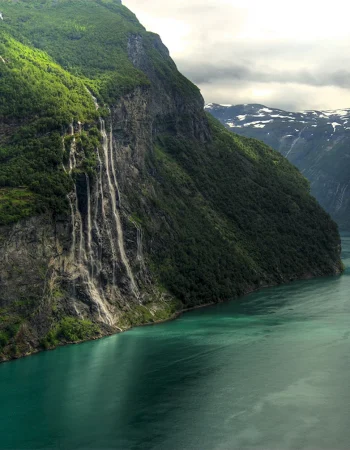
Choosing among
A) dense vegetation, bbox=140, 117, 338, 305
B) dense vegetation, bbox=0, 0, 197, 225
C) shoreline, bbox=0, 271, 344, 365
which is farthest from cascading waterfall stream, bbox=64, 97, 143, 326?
dense vegetation, bbox=140, 117, 338, 305

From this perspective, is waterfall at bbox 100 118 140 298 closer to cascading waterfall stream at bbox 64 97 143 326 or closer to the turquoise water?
cascading waterfall stream at bbox 64 97 143 326

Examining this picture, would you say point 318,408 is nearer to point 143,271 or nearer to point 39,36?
point 143,271

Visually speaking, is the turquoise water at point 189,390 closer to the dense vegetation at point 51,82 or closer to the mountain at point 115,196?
the mountain at point 115,196

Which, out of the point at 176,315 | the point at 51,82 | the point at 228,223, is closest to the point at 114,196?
the point at 176,315

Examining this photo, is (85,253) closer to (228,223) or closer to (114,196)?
(114,196)

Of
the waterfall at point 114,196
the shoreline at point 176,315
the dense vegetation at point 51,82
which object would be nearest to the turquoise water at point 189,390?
the shoreline at point 176,315
